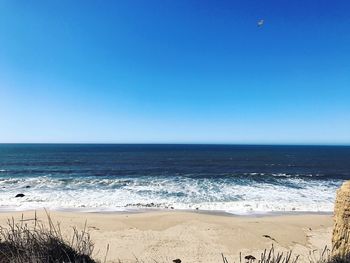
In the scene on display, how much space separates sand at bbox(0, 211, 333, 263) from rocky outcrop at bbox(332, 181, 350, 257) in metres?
2.75

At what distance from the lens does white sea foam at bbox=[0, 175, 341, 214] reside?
19.5m

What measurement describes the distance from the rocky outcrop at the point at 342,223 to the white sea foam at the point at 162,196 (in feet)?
Answer: 34.9

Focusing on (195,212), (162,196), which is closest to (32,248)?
(195,212)

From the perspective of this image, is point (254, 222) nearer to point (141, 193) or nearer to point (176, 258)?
point (176, 258)

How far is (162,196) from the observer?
23.0 metres

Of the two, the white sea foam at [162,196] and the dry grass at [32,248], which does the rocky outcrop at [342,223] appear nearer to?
the dry grass at [32,248]

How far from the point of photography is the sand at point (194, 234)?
418 inches

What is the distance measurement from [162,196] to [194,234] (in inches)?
407

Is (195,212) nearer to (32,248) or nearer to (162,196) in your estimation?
(162,196)

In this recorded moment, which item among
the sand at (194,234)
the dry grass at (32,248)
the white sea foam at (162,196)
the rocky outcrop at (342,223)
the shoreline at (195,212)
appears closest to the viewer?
the dry grass at (32,248)

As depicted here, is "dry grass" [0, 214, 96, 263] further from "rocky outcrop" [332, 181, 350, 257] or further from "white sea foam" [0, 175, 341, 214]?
"white sea foam" [0, 175, 341, 214]

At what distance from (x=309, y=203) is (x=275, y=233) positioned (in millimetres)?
9145

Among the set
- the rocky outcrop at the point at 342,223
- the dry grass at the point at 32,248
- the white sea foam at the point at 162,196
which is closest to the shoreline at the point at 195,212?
the white sea foam at the point at 162,196

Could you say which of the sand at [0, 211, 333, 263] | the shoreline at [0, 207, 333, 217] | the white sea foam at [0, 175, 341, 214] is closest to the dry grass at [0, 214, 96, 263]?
the sand at [0, 211, 333, 263]
